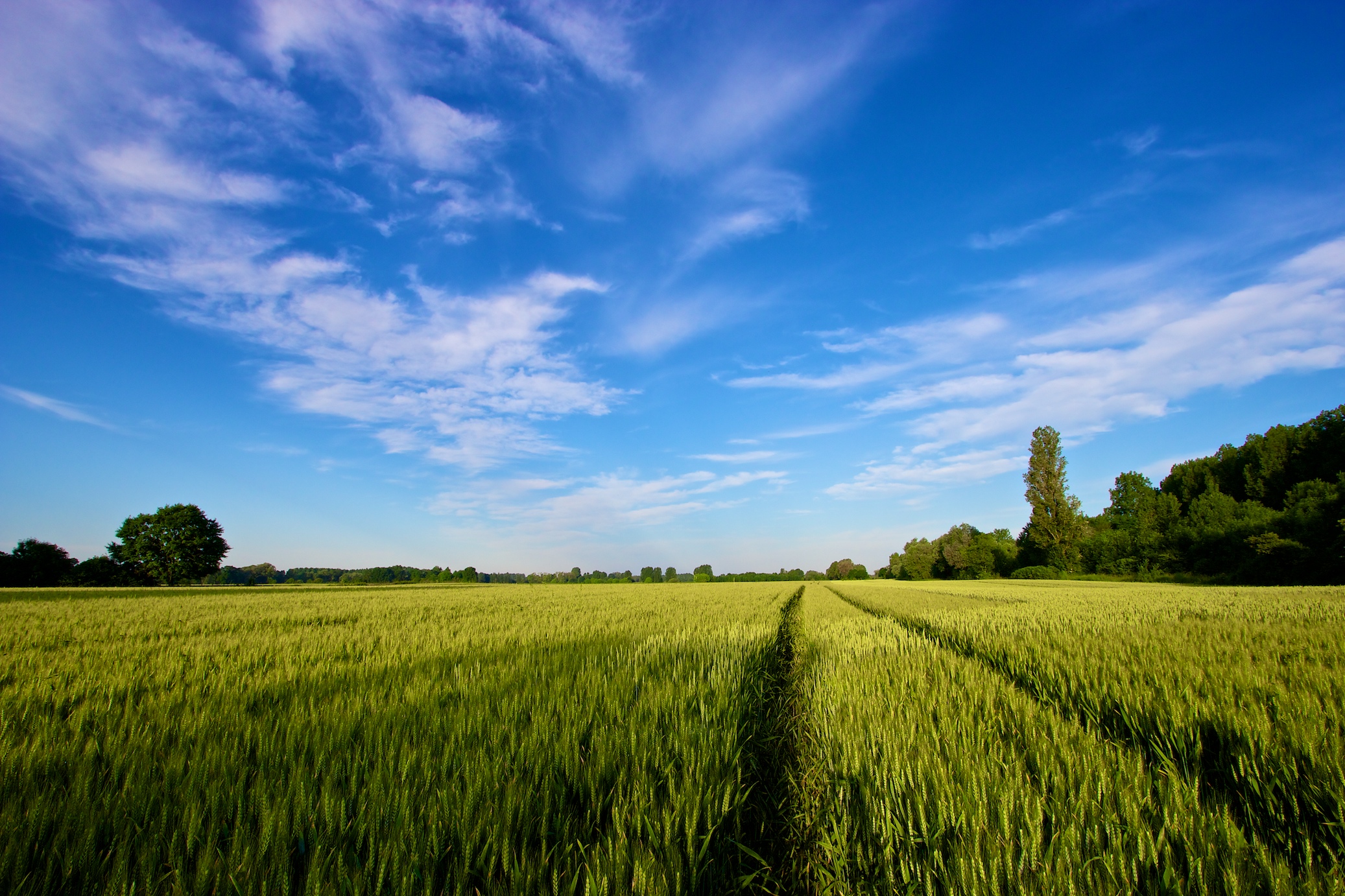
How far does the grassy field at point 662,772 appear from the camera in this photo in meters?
1.46

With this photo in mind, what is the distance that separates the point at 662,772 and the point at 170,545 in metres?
87.9

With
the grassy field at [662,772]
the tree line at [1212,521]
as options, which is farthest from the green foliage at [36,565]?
the tree line at [1212,521]

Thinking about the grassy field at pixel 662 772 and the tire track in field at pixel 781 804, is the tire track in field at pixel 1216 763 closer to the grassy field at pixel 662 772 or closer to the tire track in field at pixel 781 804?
the grassy field at pixel 662 772

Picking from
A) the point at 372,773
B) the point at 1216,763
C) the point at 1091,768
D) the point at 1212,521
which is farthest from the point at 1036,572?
the point at 372,773

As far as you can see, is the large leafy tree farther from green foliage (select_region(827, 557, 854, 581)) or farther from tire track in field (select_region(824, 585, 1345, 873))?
green foliage (select_region(827, 557, 854, 581))

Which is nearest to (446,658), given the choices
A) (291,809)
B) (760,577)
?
(291,809)

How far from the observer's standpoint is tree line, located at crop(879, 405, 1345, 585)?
1173 inches

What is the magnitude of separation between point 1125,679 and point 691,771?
13.0 ft

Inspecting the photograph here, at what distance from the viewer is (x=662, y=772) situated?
7.70 feet

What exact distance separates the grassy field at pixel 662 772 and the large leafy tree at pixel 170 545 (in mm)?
80309

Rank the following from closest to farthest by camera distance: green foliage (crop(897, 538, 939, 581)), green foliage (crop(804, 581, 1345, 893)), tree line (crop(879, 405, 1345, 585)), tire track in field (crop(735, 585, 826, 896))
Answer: green foliage (crop(804, 581, 1345, 893)) → tire track in field (crop(735, 585, 826, 896)) → tree line (crop(879, 405, 1345, 585)) → green foliage (crop(897, 538, 939, 581))

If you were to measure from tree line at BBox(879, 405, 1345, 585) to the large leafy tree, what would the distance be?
104477 millimetres

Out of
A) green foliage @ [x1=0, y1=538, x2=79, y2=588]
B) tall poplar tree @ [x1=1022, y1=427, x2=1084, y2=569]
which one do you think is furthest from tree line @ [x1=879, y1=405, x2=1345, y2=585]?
green foliage @ [x1=0, y1=538, x2=79, y2=588]

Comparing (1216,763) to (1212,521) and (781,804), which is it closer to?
(781,804)
